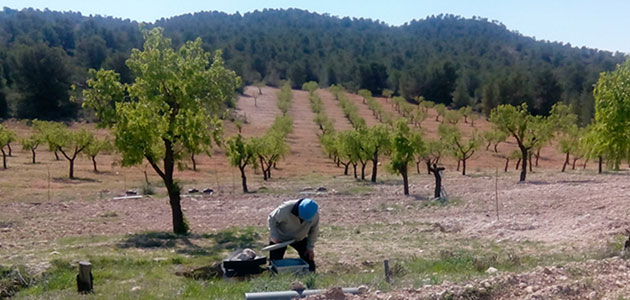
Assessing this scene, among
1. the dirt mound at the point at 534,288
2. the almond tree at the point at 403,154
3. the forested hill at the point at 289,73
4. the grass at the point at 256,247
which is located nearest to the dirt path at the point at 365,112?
the forested hill at the point at 289,73

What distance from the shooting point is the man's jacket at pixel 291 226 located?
9.41 m

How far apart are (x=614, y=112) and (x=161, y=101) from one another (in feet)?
42.2

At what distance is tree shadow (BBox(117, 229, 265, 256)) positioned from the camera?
14.4 meters

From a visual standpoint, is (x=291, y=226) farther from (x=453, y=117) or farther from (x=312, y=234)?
(x=453, y=117)

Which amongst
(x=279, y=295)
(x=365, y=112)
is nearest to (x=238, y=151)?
(x=279, y=295)

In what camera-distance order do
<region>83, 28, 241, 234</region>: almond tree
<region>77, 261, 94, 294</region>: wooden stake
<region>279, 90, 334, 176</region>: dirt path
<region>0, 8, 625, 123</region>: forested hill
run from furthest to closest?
<region>0, 8, 625, 123</region>: forested hill, <region>279, 90, 334, 176</region>: dirt path, <region>83, 28, 241, 234</region>: almond tree, <region>77, 261, 94, 294</region>: wooden stake

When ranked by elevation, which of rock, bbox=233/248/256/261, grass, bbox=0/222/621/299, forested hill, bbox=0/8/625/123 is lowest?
grass, bbox=0/222/621/299

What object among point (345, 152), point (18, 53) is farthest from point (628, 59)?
point (18, 53)

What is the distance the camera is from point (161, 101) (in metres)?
17.4

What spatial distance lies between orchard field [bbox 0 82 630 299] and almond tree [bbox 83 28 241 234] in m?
1.34

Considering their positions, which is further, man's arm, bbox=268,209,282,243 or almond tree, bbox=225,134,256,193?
almond tree, bbox=225,134,256,193

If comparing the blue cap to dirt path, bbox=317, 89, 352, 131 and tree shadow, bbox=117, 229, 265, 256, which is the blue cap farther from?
dirt path, bbox=317, 89, 352, 131

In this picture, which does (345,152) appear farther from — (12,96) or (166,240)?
(12,96)

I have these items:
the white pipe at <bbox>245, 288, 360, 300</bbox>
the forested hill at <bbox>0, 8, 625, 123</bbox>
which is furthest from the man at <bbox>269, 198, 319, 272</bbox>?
the forested hill at <bbox>0, 8, 625, 123</bbox>
